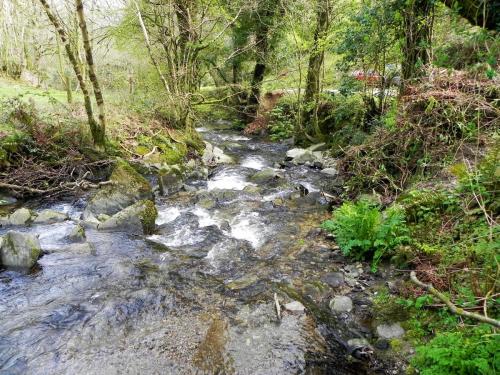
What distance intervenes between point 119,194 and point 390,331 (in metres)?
6.54

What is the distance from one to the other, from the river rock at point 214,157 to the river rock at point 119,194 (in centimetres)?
400

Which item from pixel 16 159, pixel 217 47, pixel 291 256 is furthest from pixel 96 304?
pixel 217 47

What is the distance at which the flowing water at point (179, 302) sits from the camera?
12.1 feet

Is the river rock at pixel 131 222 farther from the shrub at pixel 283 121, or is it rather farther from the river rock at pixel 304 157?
the shrub at pixel 283 121

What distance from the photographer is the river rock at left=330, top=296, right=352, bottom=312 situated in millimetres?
4426

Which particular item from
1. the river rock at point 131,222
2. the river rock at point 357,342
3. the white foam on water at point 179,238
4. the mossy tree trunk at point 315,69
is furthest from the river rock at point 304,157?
the river rock at point 357,342

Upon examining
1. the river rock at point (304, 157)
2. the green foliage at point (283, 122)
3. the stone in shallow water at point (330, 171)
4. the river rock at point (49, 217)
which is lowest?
the stone in shallow water at point (330, 171)

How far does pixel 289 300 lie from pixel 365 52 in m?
7.81

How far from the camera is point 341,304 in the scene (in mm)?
4465

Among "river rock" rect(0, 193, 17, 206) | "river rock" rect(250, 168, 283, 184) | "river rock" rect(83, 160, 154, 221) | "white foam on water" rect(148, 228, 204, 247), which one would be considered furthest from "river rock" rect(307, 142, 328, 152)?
"river rock" rect(0, 193, 17, 206)

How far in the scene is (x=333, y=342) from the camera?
12.9ft

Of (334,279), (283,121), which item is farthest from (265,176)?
(283,121)

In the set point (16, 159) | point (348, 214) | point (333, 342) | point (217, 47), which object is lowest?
point (333, 342)

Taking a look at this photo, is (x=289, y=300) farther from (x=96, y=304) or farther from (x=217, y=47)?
(x=217, y=47)
